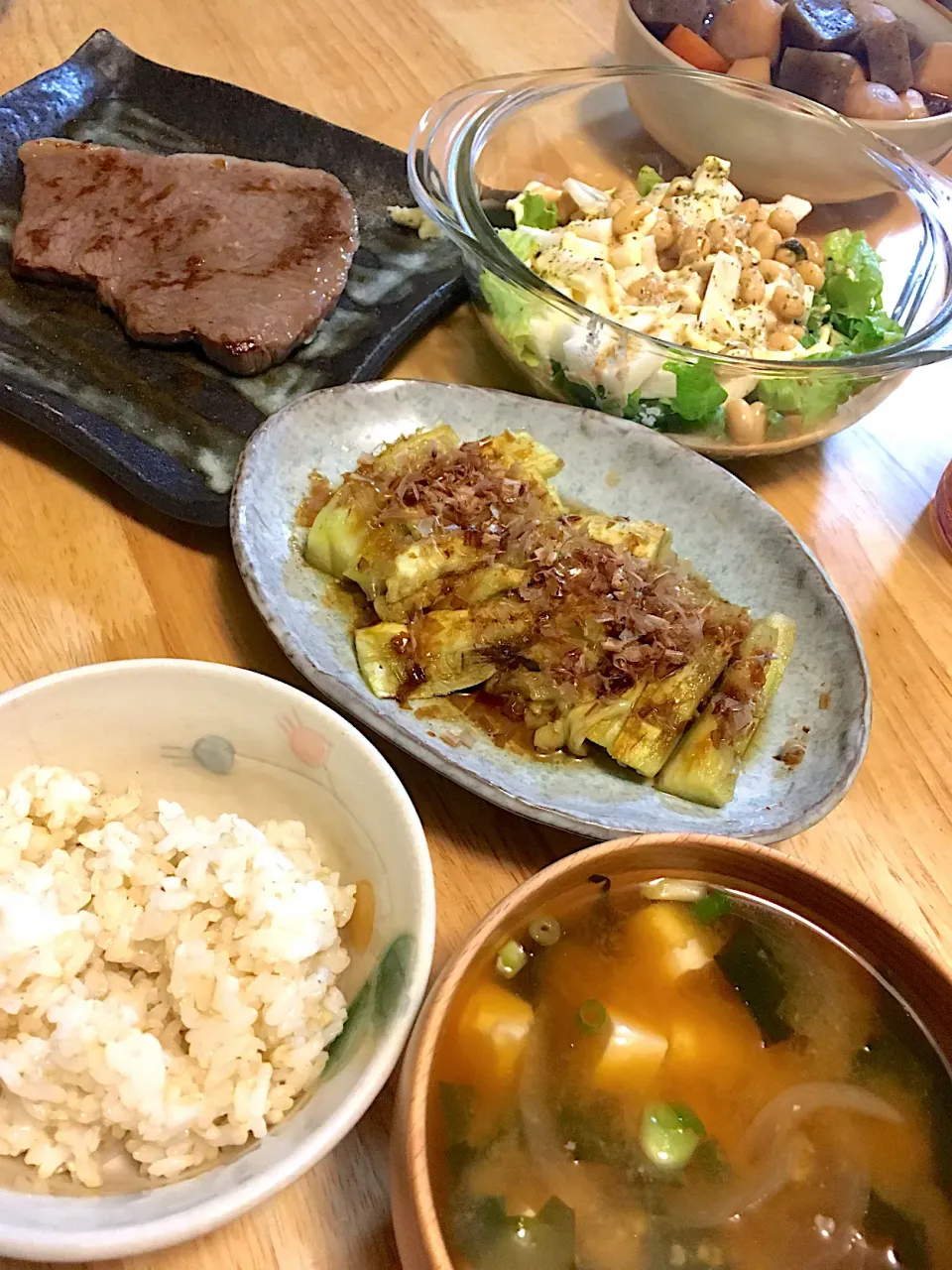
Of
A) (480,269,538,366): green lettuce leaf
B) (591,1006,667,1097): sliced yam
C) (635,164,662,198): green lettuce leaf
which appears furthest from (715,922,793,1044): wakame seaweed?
(635,164,662,198): green lettuce leaf

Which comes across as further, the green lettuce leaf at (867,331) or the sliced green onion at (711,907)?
the green lettuce leaf at (867,331)

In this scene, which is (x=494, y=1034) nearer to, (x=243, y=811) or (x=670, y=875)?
(x=670, y=875)

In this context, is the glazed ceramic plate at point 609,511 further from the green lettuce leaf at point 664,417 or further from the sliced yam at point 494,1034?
the sliced yam at point 494,1034

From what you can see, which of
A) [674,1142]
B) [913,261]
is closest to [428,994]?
[674,1142]

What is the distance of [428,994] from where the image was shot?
0.95 metres

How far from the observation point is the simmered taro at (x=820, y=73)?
233cm

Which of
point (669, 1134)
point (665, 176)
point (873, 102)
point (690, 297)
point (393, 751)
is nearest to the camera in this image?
point (669, 1134)

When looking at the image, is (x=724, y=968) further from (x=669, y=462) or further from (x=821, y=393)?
(x=821, y=393)

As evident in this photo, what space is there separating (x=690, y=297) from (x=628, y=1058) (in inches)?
61.0

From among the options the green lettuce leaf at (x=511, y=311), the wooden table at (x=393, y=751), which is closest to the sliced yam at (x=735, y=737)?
the wooden table at (x=393, y=751)

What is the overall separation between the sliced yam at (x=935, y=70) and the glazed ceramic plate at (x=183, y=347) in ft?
4.34

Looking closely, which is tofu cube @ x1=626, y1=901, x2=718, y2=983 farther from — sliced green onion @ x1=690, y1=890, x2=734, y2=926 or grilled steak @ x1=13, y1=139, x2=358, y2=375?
grilled steak @ x1=13, y1=139, x2=358, y2=375

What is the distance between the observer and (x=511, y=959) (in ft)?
3.47

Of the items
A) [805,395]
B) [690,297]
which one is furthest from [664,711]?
[690,297]
